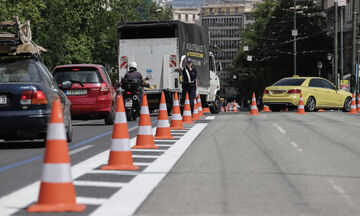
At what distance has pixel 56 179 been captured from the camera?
636 cm

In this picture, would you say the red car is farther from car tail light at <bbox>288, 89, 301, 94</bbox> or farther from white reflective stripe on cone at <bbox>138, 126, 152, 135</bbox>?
car tail light at <bbox>288, 89, 301, 94</bbox>

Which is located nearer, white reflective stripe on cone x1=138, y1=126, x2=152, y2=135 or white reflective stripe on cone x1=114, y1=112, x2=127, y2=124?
white reflective stripe on cone x1=114, y1=112, x2=127, y2=124

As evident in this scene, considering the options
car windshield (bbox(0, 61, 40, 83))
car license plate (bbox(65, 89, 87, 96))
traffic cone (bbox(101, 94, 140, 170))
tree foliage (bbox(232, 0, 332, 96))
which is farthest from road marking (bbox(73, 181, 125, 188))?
tree foliage (bbox(232, 0, 332, 96))

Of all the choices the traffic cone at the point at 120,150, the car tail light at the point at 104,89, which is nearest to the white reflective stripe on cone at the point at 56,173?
the traffic cone at the point at 120,150

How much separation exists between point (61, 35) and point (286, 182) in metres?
44.2

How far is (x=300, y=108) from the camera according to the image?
27984 mm

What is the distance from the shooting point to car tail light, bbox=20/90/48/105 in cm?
1251

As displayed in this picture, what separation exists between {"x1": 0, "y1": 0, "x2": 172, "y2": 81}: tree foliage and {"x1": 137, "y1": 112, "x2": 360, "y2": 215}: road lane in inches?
1221

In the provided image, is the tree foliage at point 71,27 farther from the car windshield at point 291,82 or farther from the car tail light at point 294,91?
the car tail light at point 294,91

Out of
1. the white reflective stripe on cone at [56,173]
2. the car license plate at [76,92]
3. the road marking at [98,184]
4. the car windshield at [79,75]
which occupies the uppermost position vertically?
the car windshield at [79,75]

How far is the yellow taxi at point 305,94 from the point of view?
29797mm

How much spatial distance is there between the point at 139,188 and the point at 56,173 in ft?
5.21

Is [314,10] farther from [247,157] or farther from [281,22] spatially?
[247,157]

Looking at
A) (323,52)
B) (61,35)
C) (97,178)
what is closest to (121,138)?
(97,178)
